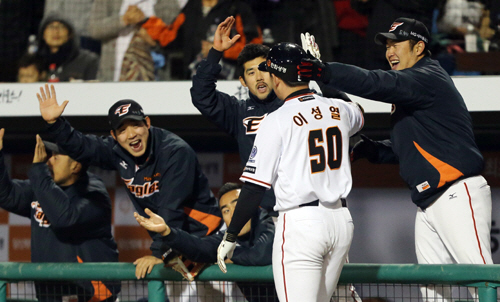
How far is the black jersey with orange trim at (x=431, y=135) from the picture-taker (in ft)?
8.52

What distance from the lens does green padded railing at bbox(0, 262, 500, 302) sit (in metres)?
2.24

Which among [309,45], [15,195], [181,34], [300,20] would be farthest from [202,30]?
[309,45]

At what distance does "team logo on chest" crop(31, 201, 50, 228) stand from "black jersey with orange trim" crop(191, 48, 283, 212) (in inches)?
50.4

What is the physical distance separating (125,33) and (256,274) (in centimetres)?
336

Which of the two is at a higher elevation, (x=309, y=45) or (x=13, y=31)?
(x=13, y=31)

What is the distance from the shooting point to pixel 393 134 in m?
2.80

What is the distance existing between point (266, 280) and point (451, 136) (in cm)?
107

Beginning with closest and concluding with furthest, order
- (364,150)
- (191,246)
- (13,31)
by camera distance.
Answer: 1. (191,246)
2. (364,150)
3. (13,31)

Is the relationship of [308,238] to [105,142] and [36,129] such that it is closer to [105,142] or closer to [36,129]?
[105,142]

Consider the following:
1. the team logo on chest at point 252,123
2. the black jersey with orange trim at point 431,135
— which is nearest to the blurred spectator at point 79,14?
Answer: the team logo on chest at point 252,123

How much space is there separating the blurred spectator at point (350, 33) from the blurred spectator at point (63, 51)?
7.34 feet

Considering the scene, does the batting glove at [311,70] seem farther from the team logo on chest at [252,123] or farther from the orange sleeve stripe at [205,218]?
the orange sleeve stripe at [205,218]

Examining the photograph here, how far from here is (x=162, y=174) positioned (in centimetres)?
298

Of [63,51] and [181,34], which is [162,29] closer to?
[181,34]
